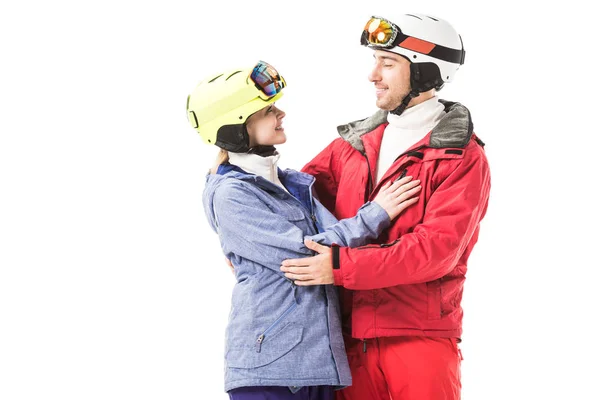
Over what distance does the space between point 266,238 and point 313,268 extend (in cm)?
24

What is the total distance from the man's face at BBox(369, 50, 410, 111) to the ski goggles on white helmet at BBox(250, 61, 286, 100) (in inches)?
18.0

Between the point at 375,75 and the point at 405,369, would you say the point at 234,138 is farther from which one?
the point at 405,369

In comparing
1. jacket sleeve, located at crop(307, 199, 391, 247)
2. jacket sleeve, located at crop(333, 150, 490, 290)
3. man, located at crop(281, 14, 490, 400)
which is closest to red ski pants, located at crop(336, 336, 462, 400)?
man, located at crop(281, 14, 490, 400)

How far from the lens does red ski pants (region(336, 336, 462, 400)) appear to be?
3314 mm

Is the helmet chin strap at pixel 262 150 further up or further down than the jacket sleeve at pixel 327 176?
further up

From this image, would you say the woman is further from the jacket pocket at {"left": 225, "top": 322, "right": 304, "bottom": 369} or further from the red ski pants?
the red ski pants

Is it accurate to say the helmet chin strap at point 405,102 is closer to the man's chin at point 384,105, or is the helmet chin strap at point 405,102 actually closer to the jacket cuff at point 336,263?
the man's chin at point 384,105

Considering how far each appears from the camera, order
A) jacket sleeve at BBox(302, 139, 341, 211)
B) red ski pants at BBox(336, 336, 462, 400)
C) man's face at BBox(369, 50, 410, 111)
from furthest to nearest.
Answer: jacket sleeve at BBox(302, 139, 341, 211) → man's face at BBox(369, 50, 410, 111) → red ski pants at BBox(336, 336, 462, 400)

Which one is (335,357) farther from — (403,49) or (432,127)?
(403,49)

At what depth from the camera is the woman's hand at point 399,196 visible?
10.6 ft

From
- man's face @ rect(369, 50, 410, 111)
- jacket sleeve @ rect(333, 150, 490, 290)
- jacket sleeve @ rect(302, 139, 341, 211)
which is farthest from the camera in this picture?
jacket sleeve @ rect(302, 139, 341, 211)

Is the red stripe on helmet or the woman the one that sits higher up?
the red stripe on helmet

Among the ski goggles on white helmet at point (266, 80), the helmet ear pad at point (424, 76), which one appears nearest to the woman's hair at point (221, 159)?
the ski goggles on white helmet at point (266, 80)

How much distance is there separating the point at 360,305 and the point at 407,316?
0.21 m
